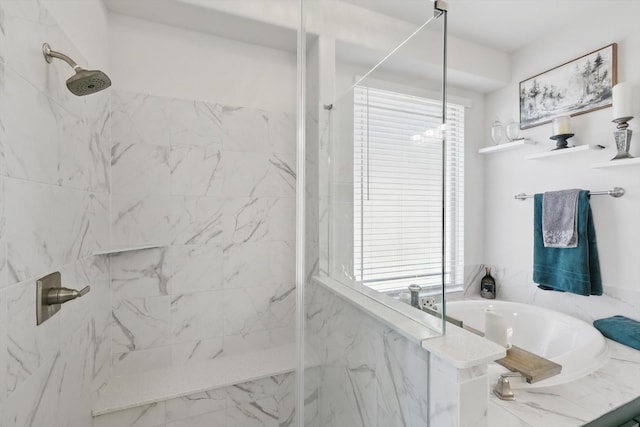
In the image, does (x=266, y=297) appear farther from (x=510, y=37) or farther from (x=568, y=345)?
(x=510, y=37)

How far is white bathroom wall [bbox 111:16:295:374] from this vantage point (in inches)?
60.2

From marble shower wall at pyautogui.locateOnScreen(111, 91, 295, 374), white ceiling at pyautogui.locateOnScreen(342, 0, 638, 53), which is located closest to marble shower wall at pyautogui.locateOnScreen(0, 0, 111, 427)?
marble shower wall at pyautogui.locateOnScreen(111, 91, 295, 374)

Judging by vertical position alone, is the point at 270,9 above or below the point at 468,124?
above

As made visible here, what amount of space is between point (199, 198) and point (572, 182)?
2.24m

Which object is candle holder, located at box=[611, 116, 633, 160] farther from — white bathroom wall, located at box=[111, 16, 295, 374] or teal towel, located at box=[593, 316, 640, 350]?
white bathroom wall, located at box=[111, 16, 295, 374]

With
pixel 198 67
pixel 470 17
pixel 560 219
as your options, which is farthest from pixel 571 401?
pixel 198 67

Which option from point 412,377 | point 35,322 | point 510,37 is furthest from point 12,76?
point 510,37

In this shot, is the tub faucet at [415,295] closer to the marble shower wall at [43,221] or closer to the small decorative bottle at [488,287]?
the marble shower wall at [43,221]

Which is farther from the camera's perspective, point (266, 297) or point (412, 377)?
point (266, 297)

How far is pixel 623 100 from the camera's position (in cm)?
140

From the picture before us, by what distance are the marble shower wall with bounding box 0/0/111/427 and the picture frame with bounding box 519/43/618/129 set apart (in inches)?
99.0

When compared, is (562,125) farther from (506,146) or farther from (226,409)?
(226,409)

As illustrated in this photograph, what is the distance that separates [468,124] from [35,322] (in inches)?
97.9

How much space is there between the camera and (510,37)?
6.20 feet
